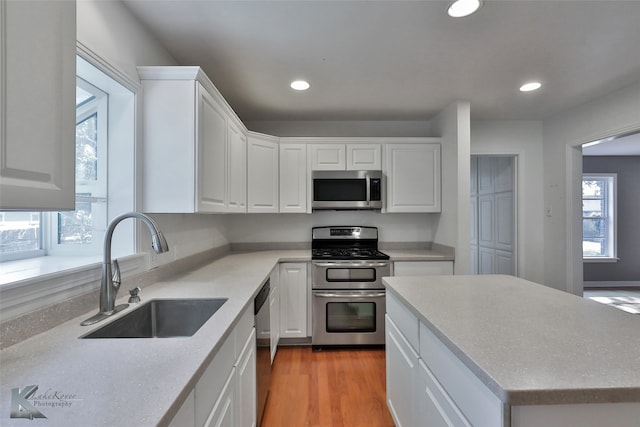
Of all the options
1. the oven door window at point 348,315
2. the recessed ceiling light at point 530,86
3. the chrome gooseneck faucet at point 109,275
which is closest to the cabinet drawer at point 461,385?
the chrome gooseneck faucet at point 109,275

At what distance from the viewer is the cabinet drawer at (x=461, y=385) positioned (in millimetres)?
746

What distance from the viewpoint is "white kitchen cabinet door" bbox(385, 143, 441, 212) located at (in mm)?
3234

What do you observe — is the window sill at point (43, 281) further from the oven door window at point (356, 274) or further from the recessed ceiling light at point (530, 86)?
the recessed ceiling light at point (530, 86)

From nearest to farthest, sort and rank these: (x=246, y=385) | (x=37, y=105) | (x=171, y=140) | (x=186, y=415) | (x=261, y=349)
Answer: (x=37, y=105) → (x=186, y=415) → (x=246, y=385) → (x=171, y=140) → (x=261, y=349)

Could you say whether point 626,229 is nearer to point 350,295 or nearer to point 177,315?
point 350,295

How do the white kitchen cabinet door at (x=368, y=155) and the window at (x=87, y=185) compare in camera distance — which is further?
the white kitchen cabinet door at (x=368, y=155)

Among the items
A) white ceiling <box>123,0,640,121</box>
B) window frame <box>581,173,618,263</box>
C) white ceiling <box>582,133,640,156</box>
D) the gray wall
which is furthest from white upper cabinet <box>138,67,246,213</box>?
the gray wall

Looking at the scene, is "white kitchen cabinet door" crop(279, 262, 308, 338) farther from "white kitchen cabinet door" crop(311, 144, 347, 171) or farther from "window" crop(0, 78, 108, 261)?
"window" crop(0, 78, 108, 261)

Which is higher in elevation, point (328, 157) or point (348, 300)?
point (328, 157)

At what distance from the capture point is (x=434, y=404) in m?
1.09

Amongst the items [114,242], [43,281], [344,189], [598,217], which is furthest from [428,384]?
[598,217]

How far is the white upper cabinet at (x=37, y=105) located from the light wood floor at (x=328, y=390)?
6.05 ft

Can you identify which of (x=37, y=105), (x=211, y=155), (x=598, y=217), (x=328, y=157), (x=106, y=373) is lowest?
(x=106, y=373)

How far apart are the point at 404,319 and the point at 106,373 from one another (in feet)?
3.98
